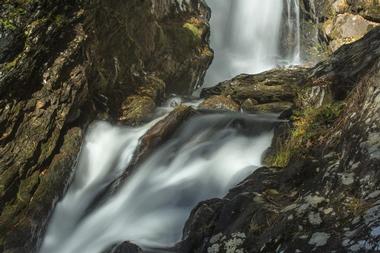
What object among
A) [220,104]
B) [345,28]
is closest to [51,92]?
[220,104]

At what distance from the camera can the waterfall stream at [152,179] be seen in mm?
6934

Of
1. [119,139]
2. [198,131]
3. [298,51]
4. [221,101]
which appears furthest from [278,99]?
[298,51]

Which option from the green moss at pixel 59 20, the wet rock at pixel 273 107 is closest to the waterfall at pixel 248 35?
the wet rock at pixel 273 107

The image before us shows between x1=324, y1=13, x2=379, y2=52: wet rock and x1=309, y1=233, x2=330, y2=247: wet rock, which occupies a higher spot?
x1=324, y1=13, x2=379, y2=52: wet rock

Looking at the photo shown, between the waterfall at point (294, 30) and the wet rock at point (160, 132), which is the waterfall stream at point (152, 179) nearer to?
the wet rock at point (160, 132)

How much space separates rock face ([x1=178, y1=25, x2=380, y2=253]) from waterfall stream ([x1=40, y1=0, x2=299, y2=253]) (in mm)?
1160

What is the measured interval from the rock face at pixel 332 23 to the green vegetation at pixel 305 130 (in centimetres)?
1088

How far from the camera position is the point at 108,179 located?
28.1 ft

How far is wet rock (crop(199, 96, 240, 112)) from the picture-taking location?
452 inches

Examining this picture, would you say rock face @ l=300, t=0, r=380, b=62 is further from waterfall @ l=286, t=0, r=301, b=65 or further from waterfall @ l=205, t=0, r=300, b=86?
waterfall @ l=205, t=0, r=300, b=86

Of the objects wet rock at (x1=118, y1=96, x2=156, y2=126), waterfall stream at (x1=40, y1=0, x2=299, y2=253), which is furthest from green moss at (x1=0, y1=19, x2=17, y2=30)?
wet rock at (x1=118, y1=96, x2=156, y2=126)

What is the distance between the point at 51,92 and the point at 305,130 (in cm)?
410

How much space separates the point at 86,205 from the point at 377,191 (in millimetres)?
5203

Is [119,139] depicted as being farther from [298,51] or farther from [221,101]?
[298,51]
